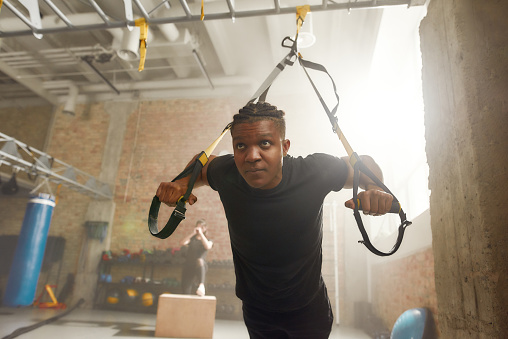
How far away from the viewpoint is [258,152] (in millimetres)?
1513

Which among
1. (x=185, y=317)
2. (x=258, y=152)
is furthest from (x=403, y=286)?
(x=258, y=152)

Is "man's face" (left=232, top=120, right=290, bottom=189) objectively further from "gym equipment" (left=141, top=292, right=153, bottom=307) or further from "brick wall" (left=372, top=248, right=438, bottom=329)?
"gym equipment" (left=141, top=292, right=153, bottom=307)

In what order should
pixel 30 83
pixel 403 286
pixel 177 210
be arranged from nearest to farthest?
pixel 177 210 → pixel 403 286 → pixel 30 83

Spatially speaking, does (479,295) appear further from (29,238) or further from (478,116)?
(29,238)

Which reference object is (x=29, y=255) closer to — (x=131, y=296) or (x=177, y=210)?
(x=131, y=296)

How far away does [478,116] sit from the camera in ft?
5.52

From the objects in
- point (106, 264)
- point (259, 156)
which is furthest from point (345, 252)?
point (259, 156)

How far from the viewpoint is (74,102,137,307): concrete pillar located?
8445 mm

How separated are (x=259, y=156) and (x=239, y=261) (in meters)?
0.61

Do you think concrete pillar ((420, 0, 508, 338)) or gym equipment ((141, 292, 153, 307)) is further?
gym equipment ((141, 292, 153, 307))

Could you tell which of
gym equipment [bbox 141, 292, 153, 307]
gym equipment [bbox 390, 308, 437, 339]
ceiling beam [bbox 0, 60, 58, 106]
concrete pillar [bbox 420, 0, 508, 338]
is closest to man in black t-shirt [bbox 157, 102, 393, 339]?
concrete pillar [bbox 420, 0, 508, 338]

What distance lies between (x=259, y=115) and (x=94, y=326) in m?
5.76

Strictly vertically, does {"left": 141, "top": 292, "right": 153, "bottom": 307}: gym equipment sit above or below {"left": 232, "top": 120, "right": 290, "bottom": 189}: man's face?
below

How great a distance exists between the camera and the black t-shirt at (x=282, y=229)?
64.2 inches
